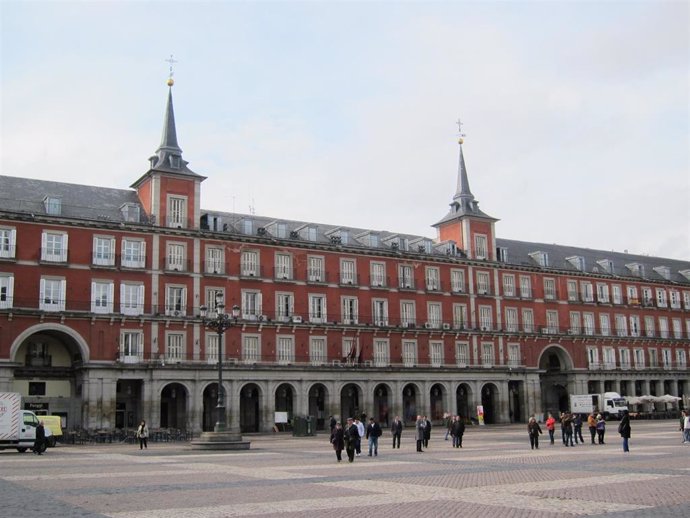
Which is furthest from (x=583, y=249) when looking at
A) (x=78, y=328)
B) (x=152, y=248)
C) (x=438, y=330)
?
(x=78, y=328)

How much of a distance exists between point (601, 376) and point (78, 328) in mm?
51329

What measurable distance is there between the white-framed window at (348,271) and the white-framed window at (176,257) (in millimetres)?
13869

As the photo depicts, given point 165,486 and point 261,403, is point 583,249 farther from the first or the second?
point 165,486

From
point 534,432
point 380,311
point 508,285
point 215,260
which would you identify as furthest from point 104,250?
point 508,285

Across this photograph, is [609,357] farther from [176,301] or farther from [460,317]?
[176,301]

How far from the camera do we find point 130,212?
57781mm

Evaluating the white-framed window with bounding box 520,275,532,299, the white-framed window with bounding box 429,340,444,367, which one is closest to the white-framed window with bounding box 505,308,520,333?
the white-framed window with bounding box 520,275,532,299

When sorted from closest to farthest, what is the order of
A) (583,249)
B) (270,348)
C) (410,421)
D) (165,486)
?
(165,486) → (270,348) → (410,421) → (583,249)

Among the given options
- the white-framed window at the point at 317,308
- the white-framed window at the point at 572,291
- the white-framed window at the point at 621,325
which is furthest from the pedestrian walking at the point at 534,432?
the white-framed window at the point at 621,325

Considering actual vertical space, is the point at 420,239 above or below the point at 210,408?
above

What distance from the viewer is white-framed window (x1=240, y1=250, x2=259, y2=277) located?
6109cm

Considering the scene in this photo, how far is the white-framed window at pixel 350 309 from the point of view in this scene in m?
65.0

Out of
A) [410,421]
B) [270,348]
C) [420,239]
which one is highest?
[420,239]

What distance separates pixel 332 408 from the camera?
62250mm
